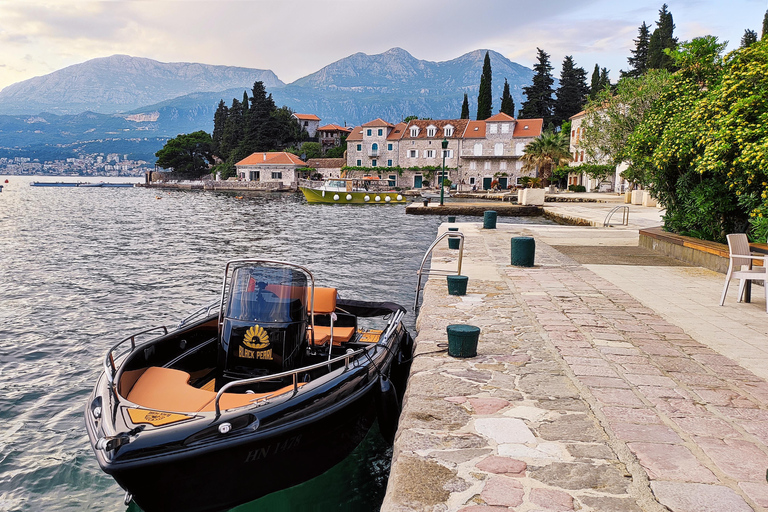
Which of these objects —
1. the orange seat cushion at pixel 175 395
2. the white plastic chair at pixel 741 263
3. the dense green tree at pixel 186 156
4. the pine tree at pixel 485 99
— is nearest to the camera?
the orange seat cushion at pixel 175 395

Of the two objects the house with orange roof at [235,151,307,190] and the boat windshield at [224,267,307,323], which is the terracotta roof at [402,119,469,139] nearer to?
the house with orange roof at [235,151,307,190]

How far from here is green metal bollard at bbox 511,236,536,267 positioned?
12.1 meters

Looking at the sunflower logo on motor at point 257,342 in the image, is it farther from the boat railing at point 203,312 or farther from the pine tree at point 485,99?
the pine tree at point 485,99

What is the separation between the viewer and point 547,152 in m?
60.5

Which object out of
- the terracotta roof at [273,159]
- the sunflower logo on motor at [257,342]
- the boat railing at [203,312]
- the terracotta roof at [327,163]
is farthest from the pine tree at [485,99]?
the sunflower logo on motor at [257,342]

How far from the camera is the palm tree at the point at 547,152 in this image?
60250 millimetres

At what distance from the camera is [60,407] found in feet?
24.6

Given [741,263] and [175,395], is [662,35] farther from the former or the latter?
[175,395]

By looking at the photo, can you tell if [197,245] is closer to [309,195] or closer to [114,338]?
[114,338]

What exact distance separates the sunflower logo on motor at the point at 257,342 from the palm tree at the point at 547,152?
59512 millimetres

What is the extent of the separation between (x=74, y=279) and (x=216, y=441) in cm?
1442

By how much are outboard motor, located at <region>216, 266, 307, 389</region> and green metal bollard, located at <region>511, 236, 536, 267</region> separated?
25.8ft

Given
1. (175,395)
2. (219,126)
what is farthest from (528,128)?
(175,395)

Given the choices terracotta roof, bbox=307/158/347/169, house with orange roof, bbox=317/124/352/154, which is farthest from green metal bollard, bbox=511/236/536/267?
house with orange roof, bbox=317/124/352/154
